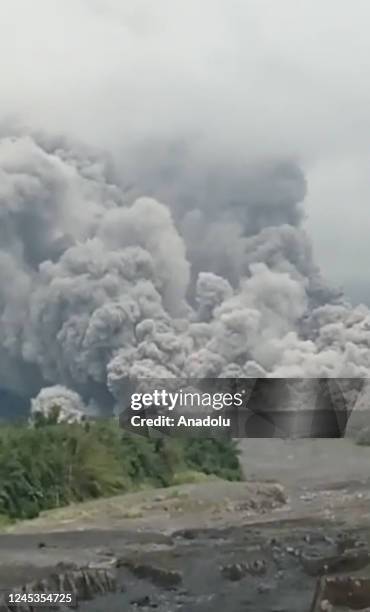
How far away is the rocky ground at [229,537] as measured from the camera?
3133mm

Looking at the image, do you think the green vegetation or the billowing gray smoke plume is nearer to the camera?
Result: the billowing gray smoke plume

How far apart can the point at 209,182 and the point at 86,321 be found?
0.66 m

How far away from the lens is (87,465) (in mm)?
3260

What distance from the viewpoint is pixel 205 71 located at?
330cm

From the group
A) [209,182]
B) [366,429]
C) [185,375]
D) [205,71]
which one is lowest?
[366,429]

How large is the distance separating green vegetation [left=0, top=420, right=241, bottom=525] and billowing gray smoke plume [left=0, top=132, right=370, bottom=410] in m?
0.22

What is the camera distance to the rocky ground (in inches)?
123

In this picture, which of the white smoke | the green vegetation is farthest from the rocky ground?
the white smoke

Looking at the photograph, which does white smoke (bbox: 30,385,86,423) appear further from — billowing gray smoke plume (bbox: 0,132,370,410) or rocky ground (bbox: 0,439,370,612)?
rocky ground (bbox: 0,439,370,612)

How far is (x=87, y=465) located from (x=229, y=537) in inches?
22.5

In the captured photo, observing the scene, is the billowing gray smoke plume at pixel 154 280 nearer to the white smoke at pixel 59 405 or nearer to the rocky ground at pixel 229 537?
the white smoke at pixel 59 405

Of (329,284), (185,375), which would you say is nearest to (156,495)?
(185,375)

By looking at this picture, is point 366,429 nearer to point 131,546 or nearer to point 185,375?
point 185,375

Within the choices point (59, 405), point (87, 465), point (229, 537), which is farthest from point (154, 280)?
point (229, 537)
